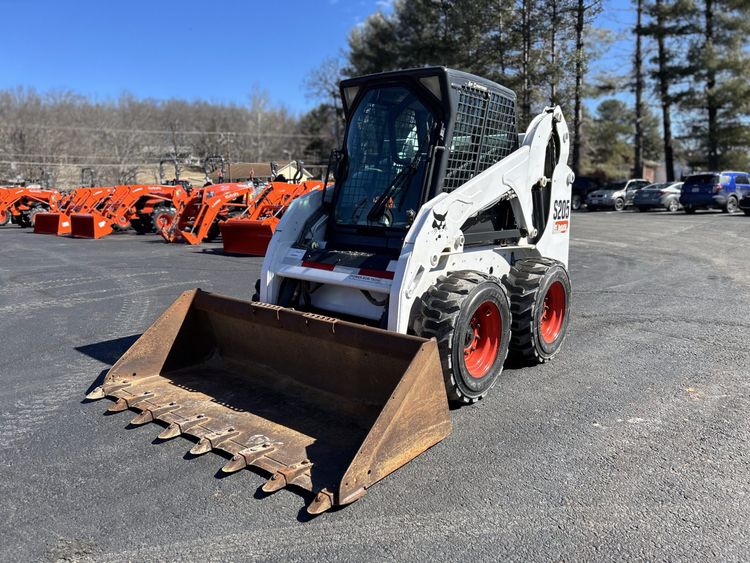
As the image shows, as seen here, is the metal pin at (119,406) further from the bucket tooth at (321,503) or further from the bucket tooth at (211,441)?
the bucket tooth at (321,503)

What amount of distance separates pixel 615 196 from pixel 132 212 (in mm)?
22788

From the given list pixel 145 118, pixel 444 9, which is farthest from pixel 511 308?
pixel 145 118

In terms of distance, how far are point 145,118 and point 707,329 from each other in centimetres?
6435

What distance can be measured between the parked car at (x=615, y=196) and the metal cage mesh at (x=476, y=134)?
1052 inches

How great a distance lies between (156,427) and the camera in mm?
4160

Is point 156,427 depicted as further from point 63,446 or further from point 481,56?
point 481,56

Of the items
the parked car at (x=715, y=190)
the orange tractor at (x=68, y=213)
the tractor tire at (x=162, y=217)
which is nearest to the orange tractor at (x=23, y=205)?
the orange tractor at (x=68, y=213)

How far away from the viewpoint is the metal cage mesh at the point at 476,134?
194 inches

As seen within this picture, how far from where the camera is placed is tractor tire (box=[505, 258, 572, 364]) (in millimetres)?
5207

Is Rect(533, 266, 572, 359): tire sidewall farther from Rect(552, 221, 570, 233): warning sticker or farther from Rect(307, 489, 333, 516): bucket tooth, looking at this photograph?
Rect(307, 489, 333, 516): bucket tooth

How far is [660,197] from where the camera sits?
2772cm

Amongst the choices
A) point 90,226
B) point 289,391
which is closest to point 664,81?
point 90,226

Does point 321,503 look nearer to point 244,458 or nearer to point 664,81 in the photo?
point 244,458

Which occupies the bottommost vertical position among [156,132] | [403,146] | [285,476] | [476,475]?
[476,475]
